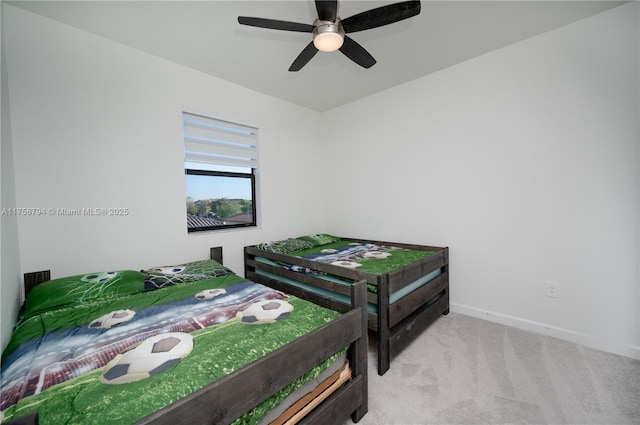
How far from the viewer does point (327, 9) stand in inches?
57.2

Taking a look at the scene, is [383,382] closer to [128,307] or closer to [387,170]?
[128,307]

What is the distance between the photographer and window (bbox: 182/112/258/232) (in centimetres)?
265

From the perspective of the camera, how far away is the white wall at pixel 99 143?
70.3 inches

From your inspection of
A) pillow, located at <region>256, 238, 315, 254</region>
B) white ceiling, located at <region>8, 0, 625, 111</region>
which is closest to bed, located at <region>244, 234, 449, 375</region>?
pillow, located at <region>256, 238, 315, 254</region>

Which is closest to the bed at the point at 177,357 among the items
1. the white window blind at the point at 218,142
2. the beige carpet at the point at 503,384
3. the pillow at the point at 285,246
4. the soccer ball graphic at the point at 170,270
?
the soccer ball graphic at the point at 170,270

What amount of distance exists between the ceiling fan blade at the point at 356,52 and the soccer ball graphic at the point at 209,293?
1.95 m

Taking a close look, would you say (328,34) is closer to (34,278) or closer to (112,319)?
(112,319)

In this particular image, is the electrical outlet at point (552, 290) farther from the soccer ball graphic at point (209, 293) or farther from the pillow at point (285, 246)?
the soccer ball graphic at point (209, 293)

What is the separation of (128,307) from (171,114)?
182 cm

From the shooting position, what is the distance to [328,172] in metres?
3.89

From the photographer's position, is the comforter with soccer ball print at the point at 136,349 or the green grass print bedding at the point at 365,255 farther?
the green grass print bedding at the point at 365,255

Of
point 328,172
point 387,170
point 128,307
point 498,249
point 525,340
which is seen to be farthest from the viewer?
point 328,172

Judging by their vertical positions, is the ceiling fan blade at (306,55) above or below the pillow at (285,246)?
above

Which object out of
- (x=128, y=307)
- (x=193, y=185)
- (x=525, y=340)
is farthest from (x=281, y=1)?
(x=525, y=340)
